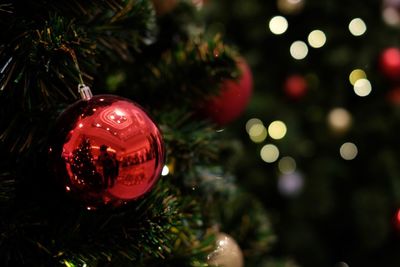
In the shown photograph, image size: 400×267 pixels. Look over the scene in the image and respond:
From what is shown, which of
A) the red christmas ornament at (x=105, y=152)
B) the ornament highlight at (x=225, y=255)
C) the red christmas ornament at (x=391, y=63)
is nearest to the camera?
the red christmas ornament at (x=105, y=152)

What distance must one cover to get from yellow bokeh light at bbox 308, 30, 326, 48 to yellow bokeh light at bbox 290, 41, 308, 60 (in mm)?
33

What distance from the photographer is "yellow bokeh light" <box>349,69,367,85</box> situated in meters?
1.84

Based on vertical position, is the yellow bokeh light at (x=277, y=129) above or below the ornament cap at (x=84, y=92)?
below

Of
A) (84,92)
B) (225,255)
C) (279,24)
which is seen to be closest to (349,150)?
(279,24)

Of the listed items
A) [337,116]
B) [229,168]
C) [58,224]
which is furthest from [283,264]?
[337,116]

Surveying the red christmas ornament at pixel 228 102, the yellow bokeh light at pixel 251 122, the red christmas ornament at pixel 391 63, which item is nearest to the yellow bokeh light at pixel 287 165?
the yellow bokeh light at pixel 251 122

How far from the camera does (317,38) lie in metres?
1.88

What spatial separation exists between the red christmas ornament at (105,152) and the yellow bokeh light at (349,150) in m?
1.47

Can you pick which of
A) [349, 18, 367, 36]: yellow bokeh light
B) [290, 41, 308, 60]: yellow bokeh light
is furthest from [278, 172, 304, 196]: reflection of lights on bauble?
[349, 18, 367, 36]: yellow bokeh light

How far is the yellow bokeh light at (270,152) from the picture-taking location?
1905mm

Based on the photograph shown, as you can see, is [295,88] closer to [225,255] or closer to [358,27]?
[358,27]

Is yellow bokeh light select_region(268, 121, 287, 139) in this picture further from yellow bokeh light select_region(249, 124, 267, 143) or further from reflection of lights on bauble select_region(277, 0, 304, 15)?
reflection of lights on bauble select_region(277, 0, 304, 15)

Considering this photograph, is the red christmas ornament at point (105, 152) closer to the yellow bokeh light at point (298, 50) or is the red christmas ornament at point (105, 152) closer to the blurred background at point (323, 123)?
the blurred background at point (323, 123)

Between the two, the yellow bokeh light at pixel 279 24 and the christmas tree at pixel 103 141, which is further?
the yellow bokeh light at pixel 279 24
